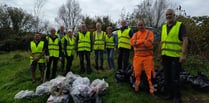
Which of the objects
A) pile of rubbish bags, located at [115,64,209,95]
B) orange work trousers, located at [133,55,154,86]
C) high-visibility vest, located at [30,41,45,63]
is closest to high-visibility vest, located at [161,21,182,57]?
orange work trousers, located at [133,55,154,86]

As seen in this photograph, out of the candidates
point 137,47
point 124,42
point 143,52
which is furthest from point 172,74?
point 124,42

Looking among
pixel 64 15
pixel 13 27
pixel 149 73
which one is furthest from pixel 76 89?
pixel 64 15

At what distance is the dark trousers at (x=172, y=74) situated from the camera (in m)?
5.52

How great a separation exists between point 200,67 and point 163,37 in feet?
15.2

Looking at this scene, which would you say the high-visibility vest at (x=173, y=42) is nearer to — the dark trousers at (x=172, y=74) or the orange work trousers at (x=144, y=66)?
the dark trousers at (x=172, y=74)

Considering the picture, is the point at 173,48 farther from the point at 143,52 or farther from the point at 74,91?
the point at 74,91

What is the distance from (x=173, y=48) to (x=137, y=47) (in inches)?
40.9

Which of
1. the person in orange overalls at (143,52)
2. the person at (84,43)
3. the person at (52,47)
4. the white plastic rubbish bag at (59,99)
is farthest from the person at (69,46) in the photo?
the person in orange overalls at (143,52)

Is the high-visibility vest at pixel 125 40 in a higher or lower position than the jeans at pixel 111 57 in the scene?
higher

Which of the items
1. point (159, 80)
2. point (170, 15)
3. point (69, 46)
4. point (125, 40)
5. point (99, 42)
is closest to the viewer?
point (170, 15)

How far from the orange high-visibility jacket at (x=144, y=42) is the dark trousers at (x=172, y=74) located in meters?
0.53

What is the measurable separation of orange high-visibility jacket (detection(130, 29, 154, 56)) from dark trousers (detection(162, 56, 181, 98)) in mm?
528

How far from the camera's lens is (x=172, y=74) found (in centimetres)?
558

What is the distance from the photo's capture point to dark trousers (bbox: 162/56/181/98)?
5.52 m
